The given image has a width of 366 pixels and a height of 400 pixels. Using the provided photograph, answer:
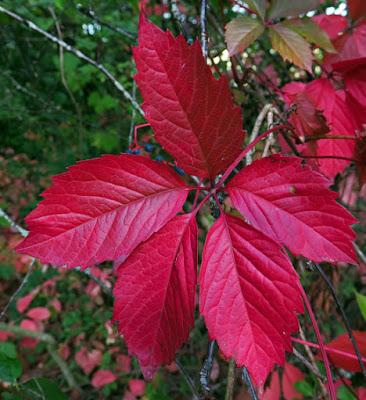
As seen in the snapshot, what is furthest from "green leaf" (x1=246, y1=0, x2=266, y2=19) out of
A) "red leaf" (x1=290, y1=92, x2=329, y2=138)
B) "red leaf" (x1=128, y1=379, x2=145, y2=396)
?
"red leaf" (x1=128, y1=379, x2=145, y2=396)

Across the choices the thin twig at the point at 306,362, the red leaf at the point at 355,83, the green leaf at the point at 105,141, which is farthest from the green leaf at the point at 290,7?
the green leaf at the point at 105,141

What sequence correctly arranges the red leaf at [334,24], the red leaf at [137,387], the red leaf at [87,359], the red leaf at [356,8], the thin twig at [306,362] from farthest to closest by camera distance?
the red leaf at [87,359]
the red leaf at [137,387]
the red leaf at [334,24]
the red leaf at [356,8]
the thin twig at [306,362]

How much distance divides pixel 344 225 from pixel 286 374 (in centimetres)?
94

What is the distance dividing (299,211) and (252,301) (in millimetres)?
125

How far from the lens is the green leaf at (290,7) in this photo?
0.67 meters

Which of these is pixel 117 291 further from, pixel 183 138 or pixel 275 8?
pixel 275 8

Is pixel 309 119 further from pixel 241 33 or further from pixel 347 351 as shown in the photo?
pixel 347 351

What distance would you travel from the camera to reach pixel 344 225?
452 mm

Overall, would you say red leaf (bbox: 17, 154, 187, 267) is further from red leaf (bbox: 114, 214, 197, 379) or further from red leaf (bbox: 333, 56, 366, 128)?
red leaf (bbox: 333, 56, 366, 128)

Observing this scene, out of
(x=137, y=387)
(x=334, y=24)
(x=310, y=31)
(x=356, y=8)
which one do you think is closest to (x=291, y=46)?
(x=310, y=31)

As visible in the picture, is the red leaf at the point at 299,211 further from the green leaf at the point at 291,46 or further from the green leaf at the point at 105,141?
the green leaf at the point at 105,141

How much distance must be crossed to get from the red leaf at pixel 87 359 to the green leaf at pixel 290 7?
5.87ft

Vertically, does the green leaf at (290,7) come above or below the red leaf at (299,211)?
above

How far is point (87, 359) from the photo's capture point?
1919mm
